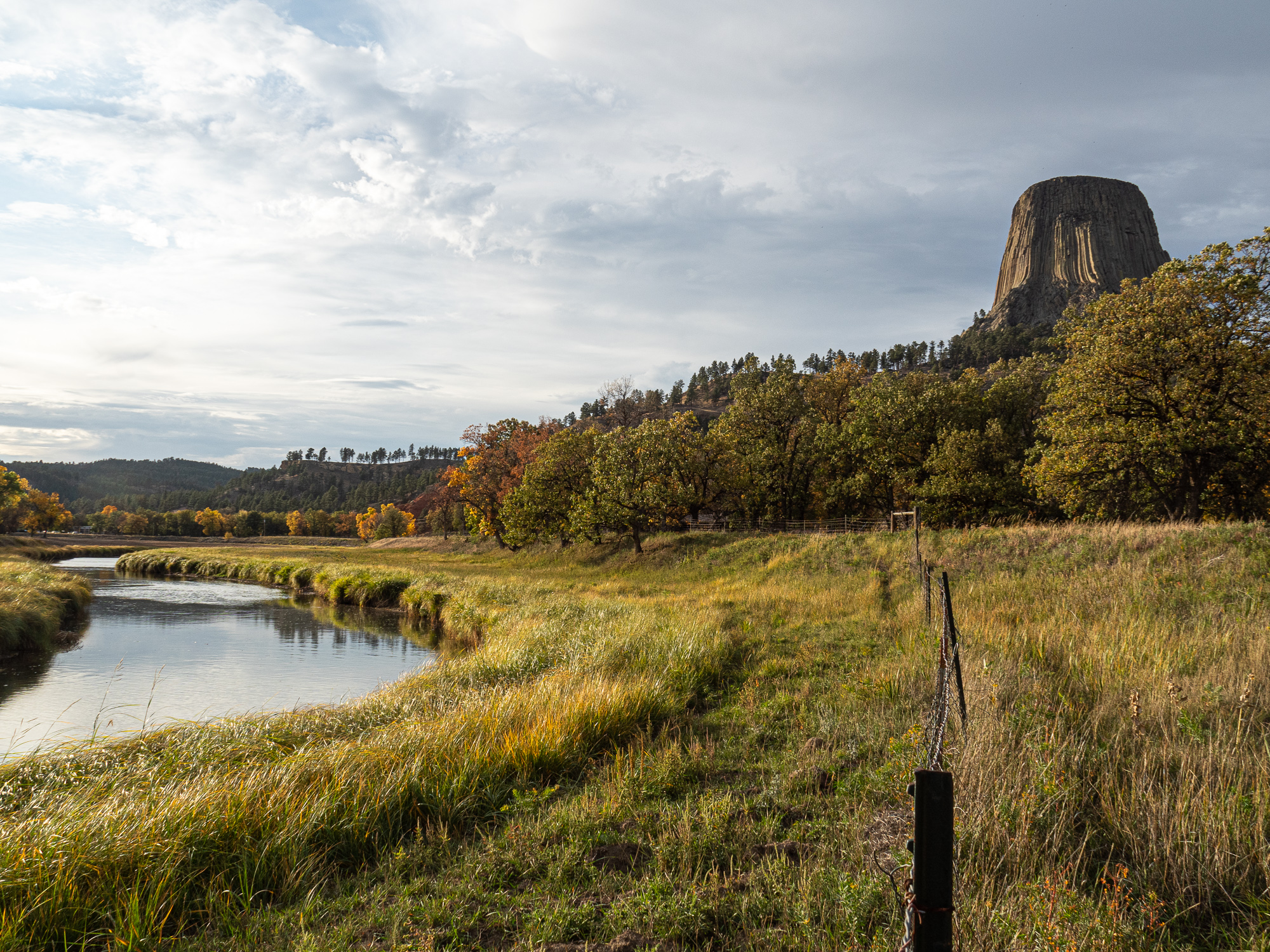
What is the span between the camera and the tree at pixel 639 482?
121 feet

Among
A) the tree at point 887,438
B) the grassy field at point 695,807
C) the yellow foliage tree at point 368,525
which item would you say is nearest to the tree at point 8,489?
the yellow foliage tree at point 368,525

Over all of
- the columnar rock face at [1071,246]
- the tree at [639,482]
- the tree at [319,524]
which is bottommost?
the tree at [319,524]

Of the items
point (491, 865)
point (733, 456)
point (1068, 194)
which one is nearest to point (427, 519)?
Result: point (733, 456)

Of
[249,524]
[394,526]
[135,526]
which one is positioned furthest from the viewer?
[249,524]

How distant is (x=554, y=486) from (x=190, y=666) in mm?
27371

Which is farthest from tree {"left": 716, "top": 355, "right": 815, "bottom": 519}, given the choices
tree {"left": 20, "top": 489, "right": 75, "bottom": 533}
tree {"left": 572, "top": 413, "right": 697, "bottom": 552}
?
tree {"left": 20, "top": 489, "right": 75, "bottom": 533}

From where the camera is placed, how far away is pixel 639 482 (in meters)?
37.4

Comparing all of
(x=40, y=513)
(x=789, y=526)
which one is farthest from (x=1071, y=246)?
(x=40, y=513)

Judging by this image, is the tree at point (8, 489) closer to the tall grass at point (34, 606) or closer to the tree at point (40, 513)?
the tree at point (40, 513)

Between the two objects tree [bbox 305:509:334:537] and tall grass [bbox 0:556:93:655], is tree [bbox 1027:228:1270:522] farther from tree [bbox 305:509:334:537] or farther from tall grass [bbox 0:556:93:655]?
tree [bbox 305:509:334:537]

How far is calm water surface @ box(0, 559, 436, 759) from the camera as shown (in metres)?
12.6

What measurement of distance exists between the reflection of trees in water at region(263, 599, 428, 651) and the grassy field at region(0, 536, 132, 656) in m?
6.45

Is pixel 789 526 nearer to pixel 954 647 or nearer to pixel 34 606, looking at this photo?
pixel 954 647

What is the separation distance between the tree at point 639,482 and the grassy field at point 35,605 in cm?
2419
